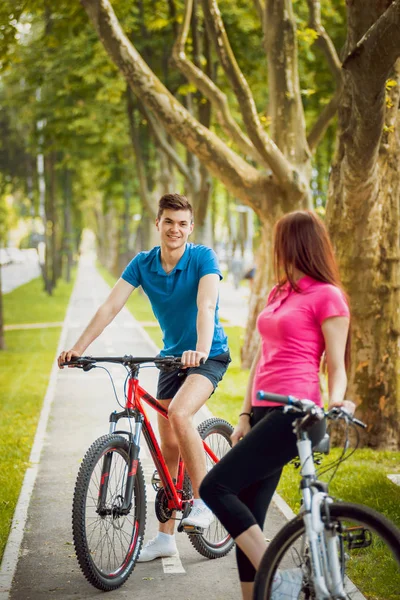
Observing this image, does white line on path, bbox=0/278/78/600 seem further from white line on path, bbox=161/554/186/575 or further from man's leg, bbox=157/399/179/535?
man's leg, bbox=157/399/179/535

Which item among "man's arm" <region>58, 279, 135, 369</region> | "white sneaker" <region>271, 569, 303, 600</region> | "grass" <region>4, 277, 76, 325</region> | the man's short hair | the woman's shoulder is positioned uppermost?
the man's short hair

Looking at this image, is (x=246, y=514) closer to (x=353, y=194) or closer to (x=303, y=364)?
(x=303, y=364)

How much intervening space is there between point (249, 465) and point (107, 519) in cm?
144

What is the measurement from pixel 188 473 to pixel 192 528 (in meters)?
0.30

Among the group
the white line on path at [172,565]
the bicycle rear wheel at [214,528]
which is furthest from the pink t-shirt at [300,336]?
the white line on path at [172,565]

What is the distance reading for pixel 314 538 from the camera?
3562mm

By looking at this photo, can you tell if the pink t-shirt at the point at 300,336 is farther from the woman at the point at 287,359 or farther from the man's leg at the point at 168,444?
the man's leg at the point at 168,444

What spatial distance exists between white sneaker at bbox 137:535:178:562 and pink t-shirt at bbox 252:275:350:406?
1.96 metres

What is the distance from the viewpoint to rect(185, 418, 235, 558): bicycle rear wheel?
5.64 m

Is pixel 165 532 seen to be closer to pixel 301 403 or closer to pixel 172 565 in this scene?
pixel 172 565

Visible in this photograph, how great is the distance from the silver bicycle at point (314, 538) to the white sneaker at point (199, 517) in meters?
1.31

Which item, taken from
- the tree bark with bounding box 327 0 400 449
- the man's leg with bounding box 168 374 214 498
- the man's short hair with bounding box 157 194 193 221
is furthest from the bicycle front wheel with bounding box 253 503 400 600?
the tree bark with bounding box 327 0 400 449

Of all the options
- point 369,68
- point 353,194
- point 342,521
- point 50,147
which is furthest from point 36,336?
point 342,521

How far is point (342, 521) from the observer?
3613 millimetres
